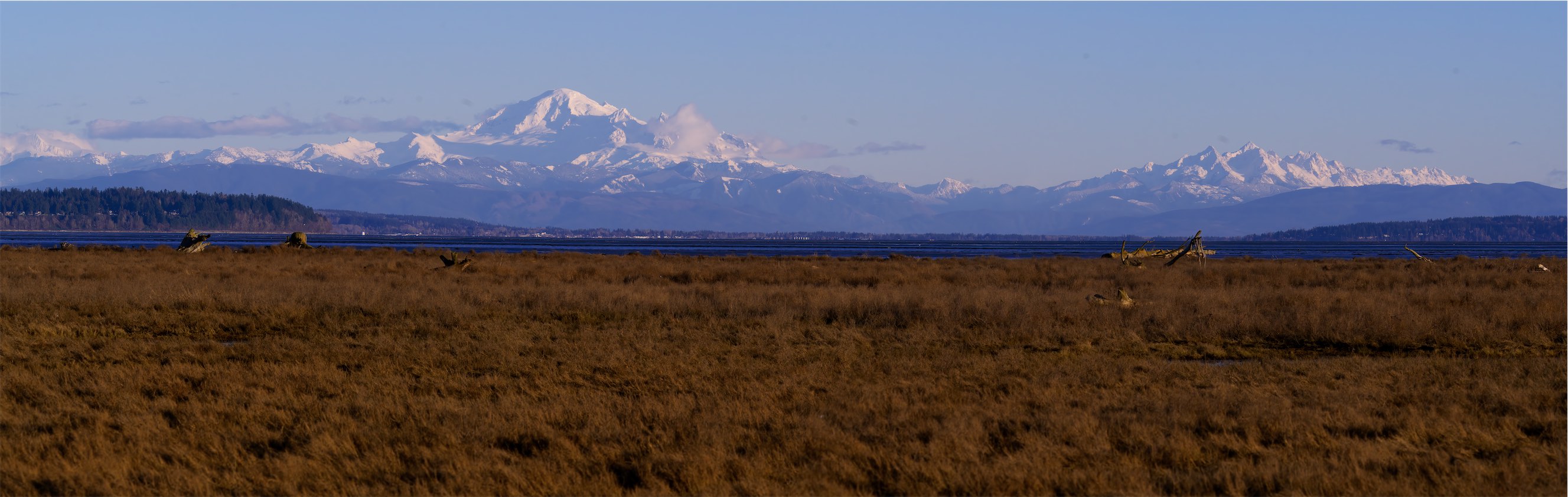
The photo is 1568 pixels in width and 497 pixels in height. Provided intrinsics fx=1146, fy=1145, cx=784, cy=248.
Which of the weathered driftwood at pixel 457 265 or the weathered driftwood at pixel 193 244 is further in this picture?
the weathered driftwood at pixel 193 244

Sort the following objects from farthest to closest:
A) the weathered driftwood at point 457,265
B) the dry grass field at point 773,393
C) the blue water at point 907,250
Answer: the blue water at point 907,250
the weathered driftwood at point 457,265
the dry grass field at point 773,393

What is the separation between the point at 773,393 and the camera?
38.4ft

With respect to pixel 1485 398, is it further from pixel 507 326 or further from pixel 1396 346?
pixel 507 326

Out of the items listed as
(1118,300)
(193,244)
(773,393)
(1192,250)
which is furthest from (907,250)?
(773,393)

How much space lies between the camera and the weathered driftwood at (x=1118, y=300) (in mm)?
21969

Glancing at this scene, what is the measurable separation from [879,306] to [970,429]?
10.9m

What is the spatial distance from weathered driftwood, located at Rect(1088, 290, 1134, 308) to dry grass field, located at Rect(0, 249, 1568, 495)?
1.13ft

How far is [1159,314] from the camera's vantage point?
19781mm

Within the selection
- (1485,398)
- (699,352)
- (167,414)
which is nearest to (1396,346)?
(1485,398)

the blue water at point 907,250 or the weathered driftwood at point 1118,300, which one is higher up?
the weathered driftwood at point 1118,300

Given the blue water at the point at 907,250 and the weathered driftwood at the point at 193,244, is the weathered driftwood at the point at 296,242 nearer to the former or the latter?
the weathered driftwood at the point at 193,244

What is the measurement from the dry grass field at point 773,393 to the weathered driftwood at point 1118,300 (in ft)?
1.13

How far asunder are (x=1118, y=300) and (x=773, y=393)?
13.0 meters

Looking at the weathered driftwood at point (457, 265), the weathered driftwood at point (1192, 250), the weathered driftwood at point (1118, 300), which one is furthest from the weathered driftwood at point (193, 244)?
the weathered driftwood at point (1118, 300)
